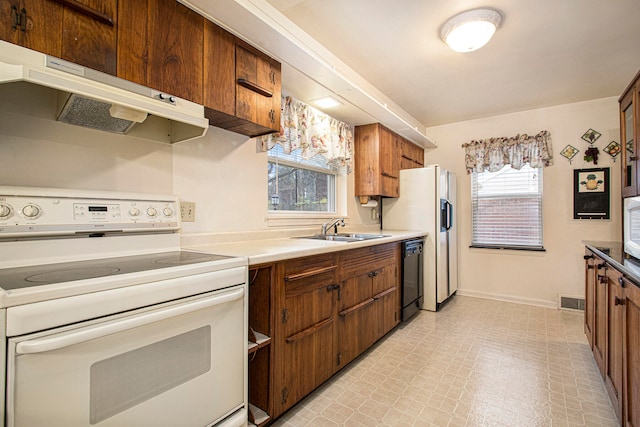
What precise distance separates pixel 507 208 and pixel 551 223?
49cm

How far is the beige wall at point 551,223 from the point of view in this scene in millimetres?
3398

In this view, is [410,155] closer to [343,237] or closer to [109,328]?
[343,237]

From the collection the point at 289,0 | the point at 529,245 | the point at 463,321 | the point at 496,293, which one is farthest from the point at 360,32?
the point at 496,293

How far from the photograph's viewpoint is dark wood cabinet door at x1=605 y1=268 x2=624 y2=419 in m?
1.47

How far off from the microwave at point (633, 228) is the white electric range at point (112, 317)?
2188 millimetres

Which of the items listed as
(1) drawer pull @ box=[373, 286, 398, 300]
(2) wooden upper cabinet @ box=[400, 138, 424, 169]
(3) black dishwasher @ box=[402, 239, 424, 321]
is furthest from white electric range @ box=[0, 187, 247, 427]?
(2) wooden upper cabinet @ box=[400, 138, 424, 169]

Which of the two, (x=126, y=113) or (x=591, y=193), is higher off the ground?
(x=126, y=113)

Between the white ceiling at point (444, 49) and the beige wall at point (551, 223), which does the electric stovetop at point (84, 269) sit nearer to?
the white ceiling at point (444, 49)

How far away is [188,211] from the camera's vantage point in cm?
179

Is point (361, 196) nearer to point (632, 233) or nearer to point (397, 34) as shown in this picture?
point (397, 34)

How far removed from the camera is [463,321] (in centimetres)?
313

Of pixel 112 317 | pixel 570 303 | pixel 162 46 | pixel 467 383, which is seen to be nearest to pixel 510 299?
pixel 570 303

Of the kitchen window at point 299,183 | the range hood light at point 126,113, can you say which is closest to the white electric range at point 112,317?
the range hood light at point 126,113

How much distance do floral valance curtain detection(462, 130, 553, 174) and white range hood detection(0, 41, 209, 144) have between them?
3713 mm
